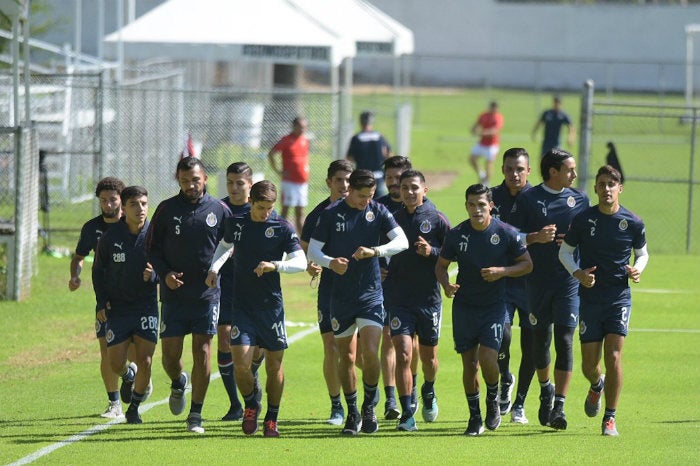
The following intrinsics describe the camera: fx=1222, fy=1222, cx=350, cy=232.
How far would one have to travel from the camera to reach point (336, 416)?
1070 centimetres

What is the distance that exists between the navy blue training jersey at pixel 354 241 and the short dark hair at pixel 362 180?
24cm

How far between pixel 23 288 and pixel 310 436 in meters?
8.20

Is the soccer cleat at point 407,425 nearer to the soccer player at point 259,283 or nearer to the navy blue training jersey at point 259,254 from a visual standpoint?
the soccer player at point 259,283

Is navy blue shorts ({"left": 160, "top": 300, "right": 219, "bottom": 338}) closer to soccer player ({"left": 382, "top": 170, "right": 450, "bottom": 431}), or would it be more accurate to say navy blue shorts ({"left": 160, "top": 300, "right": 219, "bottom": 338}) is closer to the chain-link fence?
soccer player ({"left": 382, "top": 170, "right": 450, "bottom": 431})

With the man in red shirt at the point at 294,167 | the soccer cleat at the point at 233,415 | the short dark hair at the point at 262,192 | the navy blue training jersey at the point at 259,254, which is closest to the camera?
the short dark hair at the point at 262,192

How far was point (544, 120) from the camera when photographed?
102 ft

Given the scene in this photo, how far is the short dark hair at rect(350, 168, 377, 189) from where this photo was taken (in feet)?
32.9

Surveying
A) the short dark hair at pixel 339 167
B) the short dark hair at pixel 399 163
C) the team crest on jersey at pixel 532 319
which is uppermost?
the short dark hair at pixel 399 163

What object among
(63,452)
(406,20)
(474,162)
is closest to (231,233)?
(63,452)

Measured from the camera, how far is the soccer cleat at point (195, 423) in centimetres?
1020

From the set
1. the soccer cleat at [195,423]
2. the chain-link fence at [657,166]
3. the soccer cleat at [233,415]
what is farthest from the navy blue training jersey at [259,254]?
the chain-link fence at [657,166]

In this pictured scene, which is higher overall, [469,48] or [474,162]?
[469,48]

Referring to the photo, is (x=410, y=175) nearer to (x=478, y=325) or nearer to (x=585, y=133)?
(x=478, y=325)

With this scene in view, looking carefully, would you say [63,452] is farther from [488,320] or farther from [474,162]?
[474,162]
